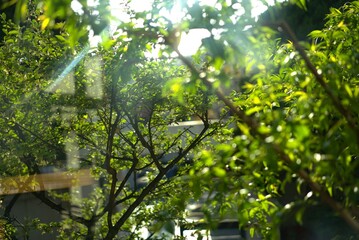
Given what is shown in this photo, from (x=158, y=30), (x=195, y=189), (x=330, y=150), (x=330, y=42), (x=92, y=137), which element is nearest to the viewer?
(x=330, y=150)

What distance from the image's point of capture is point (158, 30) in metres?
2.79

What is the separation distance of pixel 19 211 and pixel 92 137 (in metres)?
3.46

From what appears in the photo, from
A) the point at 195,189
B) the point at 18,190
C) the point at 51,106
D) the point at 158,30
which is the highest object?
the point at 51,106

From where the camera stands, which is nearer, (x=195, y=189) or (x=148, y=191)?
→ (x=195, y=189)

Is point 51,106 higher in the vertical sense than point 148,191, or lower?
higher

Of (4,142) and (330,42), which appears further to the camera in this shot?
(4,142)

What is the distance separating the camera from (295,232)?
8781 millimetres

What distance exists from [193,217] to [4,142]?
245cm

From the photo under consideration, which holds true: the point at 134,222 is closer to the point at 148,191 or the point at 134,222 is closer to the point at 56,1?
the point at 148,191

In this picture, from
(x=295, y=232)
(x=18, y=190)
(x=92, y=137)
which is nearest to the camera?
(x=92, y=137)

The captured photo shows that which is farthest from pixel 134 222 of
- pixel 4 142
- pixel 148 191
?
pixel 4 142

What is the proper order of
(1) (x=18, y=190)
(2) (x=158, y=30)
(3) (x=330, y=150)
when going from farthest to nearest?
1. (1) (x=18, y=190)
2. (2) (x=158, y=30)
3. (3) (x=330, y=150)

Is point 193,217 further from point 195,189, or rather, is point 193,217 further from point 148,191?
point 195,189

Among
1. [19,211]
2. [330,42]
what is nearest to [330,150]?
[330,42]
